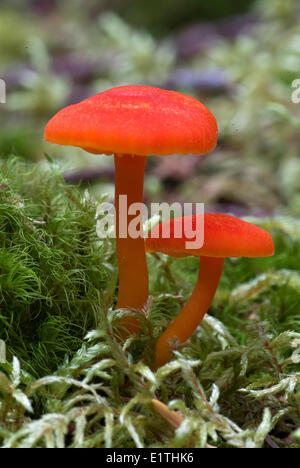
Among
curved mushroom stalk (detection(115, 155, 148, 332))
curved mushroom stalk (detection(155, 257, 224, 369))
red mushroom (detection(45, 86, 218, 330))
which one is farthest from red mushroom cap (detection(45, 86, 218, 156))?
curved mushroom stalk (detection(155, 257, 224, 369))

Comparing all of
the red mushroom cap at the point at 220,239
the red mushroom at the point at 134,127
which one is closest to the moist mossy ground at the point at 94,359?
the red mushroom cap at the point at 220,239

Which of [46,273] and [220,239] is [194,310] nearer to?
[220,239]

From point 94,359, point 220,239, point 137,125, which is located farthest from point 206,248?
point 94,359

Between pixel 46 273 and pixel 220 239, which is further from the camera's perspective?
pixel 46 273

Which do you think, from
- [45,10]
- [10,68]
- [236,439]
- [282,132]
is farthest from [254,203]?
[45,10]

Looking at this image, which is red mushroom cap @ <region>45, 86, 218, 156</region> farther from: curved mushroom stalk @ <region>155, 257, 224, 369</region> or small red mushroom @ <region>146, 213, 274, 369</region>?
curved mushroom stalk @ <region>155, 257, 224, 369</region>

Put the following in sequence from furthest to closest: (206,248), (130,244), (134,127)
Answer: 1. (130,244)
2. (206,248)
3. (134,127)

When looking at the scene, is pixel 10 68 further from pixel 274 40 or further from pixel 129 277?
pixel 129 277
